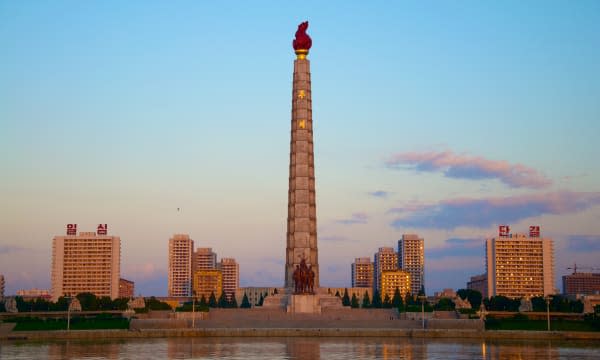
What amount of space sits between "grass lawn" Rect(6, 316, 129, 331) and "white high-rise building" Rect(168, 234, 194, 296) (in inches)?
5232

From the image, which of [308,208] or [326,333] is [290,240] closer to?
[308,208]

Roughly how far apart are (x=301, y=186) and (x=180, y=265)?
12305cm

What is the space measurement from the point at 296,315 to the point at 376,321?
7.18m

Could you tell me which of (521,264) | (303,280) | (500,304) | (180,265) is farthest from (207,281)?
(303,280)

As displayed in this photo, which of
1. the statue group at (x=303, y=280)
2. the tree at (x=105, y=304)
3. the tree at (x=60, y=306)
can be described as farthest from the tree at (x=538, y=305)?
the tree at (x=60, y=306)

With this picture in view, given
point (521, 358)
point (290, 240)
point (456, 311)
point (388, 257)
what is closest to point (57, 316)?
point (290, 240)

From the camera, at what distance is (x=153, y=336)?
47.9m

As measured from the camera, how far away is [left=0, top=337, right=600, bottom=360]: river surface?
33.2 meters

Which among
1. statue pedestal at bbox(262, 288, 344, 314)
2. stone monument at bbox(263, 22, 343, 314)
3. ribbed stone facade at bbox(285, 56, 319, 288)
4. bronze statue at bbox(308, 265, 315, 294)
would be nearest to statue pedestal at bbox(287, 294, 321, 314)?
statue pedestal at bbox(262, 288, 344, 314)

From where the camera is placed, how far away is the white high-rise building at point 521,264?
148250 millimetres

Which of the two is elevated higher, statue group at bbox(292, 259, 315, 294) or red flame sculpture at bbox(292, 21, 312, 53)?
red flame sculpture at bbox(292, 21, 312, 53)

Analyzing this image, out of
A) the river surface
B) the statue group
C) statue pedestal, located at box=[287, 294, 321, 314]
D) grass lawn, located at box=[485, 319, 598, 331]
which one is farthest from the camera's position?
the statue group

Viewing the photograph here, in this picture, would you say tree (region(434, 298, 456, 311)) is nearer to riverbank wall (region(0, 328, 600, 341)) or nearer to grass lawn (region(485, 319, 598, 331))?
grass lawn (region(485, 319, 598, 331))

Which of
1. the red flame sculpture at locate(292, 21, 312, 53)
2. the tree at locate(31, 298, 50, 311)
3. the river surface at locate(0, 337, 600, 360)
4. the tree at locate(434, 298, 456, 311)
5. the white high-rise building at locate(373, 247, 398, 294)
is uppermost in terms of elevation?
the red flame sculpture at locate(292, 21, 312, 53)
